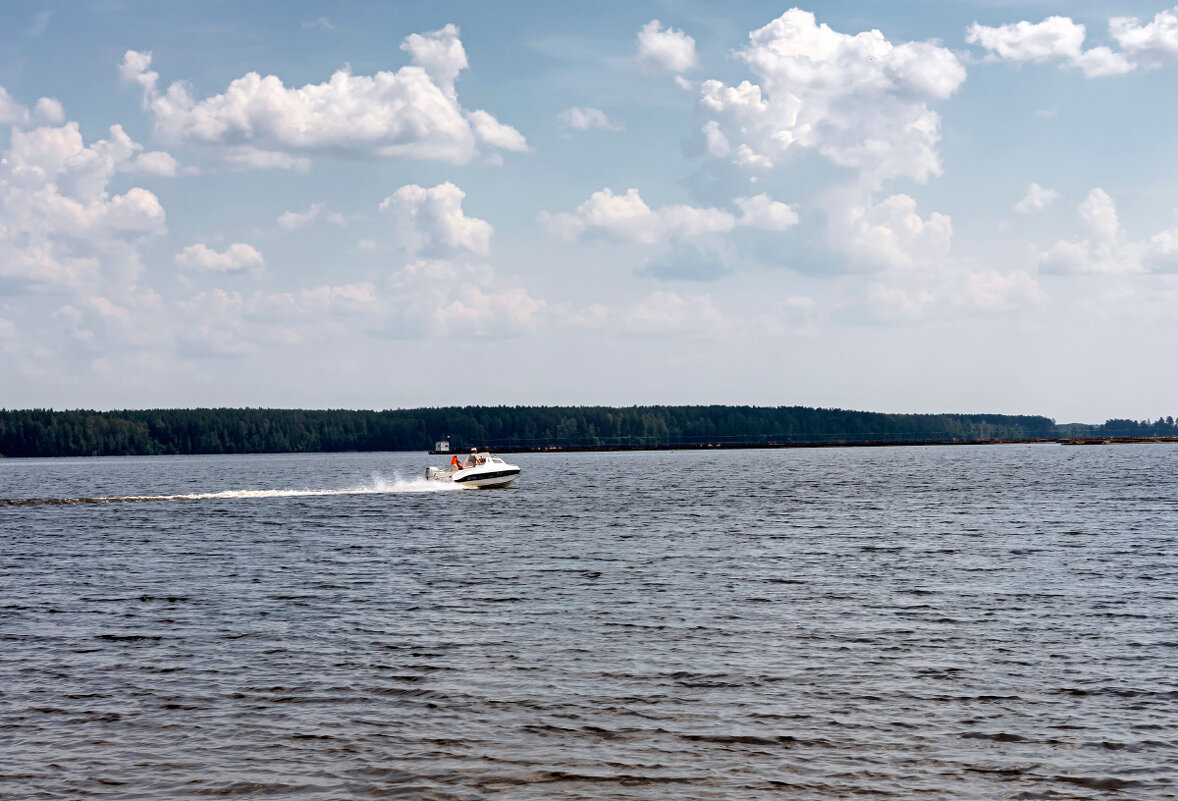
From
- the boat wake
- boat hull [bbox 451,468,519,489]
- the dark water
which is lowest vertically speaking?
the boat wake

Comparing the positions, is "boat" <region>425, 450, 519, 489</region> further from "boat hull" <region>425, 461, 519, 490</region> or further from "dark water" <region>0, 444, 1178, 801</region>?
"dark water" <region>0, 444, 1178, 801</region>

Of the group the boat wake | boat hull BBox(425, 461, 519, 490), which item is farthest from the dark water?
the boat wake

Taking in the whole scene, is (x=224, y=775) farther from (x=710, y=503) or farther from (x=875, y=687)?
(x=710, y=503)

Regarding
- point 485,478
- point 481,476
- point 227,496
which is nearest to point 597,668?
point 481,476

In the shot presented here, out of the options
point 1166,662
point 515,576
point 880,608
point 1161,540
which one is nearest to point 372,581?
point 515,576

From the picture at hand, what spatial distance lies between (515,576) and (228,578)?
11.1 metres

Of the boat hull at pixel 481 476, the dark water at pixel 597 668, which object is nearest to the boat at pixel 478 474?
the boat hull at pixel 481 476

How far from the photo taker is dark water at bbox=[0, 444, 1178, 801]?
58.0 feet

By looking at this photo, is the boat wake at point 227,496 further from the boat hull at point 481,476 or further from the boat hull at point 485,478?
the boat hull at point 485,478

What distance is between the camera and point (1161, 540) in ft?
175

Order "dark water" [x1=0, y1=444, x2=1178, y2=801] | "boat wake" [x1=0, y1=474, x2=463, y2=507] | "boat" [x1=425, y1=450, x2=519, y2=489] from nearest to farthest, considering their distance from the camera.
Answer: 1. "dark water" [x1=0, y1=444, x2=1178, y2=801]
2. "boat wake" [x1=0, y1=474, x2=463, y2=507]
3. "boat" [x1=425, y1=450, x2=519, y2=489]

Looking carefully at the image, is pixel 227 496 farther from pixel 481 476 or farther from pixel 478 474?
pixel 481 476

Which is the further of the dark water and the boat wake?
the boat wake

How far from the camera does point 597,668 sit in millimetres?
24969
